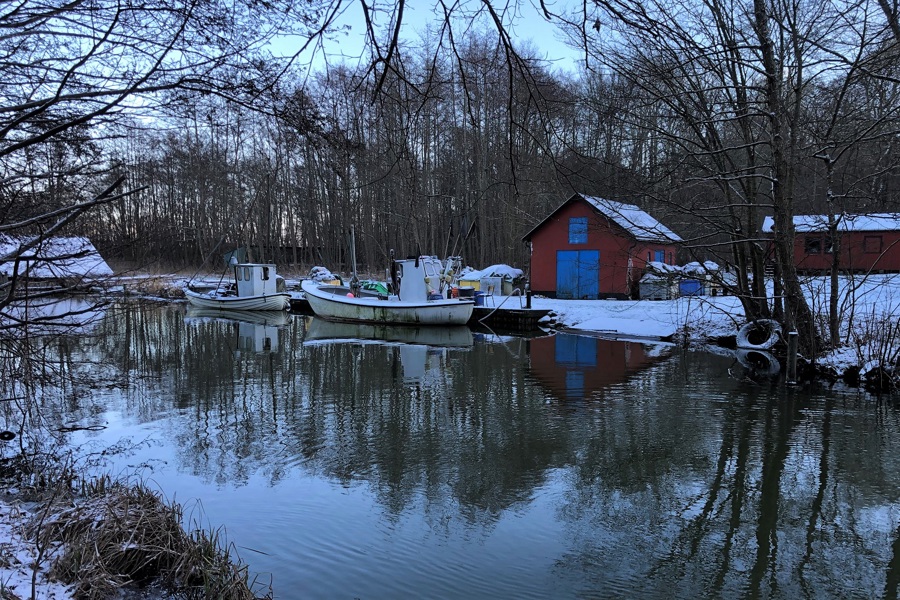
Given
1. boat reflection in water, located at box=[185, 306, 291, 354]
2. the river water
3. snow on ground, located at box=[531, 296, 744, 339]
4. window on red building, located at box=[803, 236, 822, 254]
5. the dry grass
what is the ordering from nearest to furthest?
the dry grass, the river water, window on red building, located at box=[803, 236, 822, 254], snow on ground, located at box=[531, 296, 744, 339], boat reflection in water, located at box=[185, 306, 291, 354]

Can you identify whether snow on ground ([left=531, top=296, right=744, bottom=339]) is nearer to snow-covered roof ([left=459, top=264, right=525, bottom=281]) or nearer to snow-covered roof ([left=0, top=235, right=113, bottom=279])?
snow-covered roof ([left=459, top=264, right=525, bottom=281])

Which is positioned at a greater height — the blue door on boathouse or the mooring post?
the blue door on boathouse

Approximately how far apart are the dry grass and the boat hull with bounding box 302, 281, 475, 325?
16986 mm

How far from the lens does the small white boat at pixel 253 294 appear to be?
27.7 m

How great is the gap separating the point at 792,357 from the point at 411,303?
12.8 metres

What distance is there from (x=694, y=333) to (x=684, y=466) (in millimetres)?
10919

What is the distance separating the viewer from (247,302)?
27.8 m

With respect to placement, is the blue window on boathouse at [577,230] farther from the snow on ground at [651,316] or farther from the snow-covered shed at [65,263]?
the snow-covered shed at [65,263]

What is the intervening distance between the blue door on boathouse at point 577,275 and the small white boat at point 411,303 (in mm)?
5068

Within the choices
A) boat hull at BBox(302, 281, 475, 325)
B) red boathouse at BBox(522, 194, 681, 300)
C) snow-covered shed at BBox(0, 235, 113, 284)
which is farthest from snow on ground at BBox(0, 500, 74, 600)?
red boathouse at BBox(522, 194, 681, 300)

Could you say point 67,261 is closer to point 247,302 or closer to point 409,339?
point 409,339

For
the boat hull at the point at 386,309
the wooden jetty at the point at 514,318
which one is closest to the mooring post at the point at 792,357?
the wooden jetty at the point at 514,318

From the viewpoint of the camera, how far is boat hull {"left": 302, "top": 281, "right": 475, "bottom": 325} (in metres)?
21.5

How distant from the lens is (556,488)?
635cm
